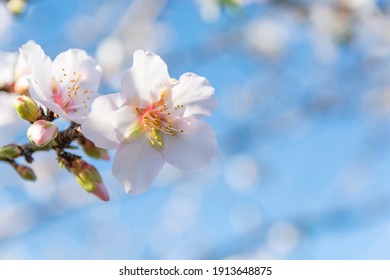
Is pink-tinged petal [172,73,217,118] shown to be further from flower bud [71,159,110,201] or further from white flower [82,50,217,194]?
flower bud [71,159,110,201]

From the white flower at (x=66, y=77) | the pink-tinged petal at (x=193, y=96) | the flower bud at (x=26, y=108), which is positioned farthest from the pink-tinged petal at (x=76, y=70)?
the pink-tinged petal at (x=193, y=96)

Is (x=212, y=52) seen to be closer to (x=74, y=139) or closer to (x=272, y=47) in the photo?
(x=272, y=47)

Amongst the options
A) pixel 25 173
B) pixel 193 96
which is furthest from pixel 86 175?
Result: pixel 193 96

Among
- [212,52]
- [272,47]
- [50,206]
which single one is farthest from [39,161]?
[272,47]

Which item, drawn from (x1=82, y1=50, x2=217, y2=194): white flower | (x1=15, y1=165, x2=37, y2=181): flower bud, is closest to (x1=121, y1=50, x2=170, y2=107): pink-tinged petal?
(x1=82, y1=50, x2=217, y2=194): white flower

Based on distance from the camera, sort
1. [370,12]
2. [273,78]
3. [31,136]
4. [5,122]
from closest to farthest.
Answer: [31,136] → [5,122] → [370,12] → [273,78]

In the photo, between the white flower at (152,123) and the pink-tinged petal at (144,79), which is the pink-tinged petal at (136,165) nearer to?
the white flower at (152,123)
